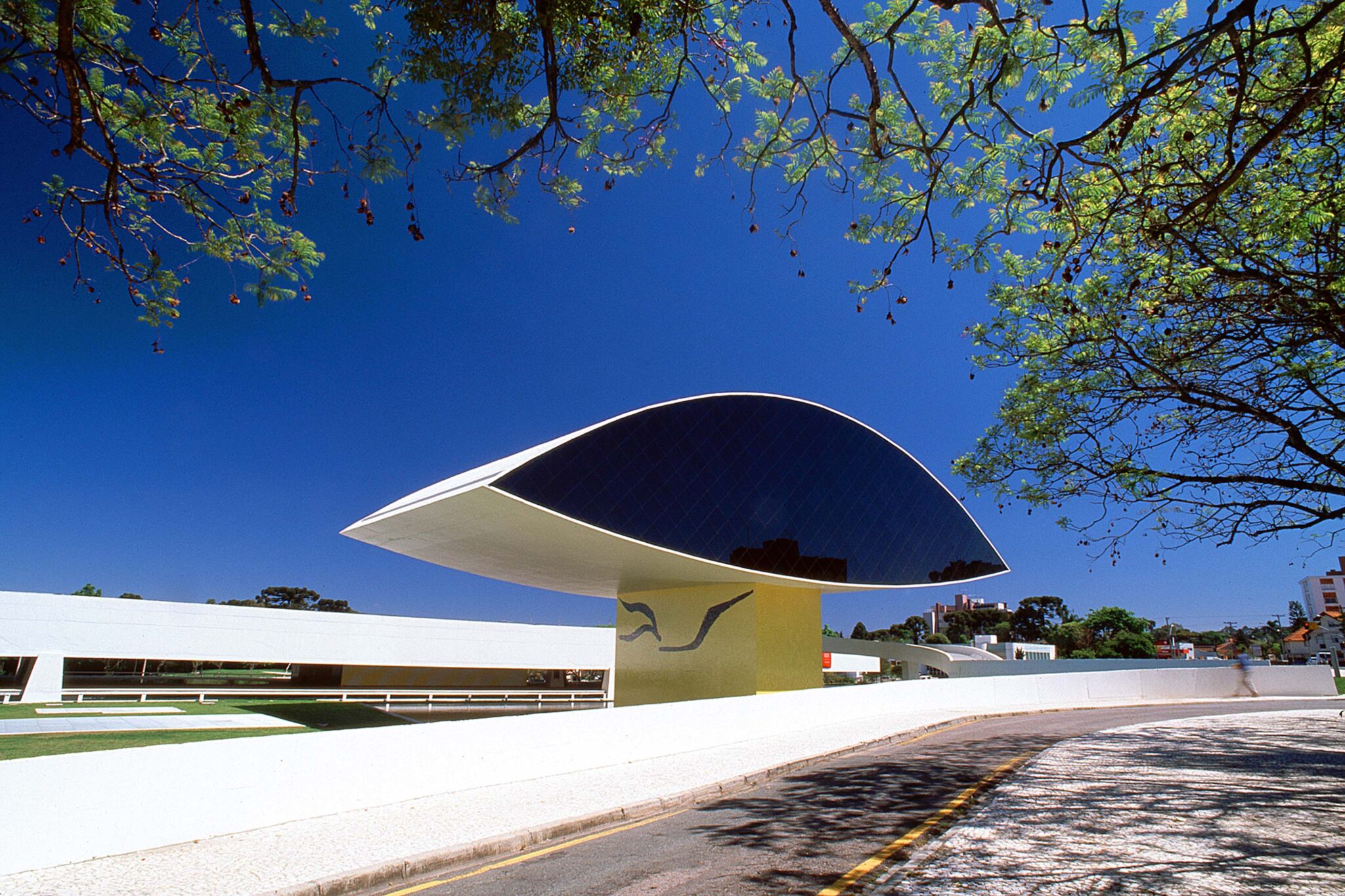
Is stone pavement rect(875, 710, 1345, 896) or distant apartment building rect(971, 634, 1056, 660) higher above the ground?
stone pavement rect(875, 710, 1345, 896)

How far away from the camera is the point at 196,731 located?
649 inches

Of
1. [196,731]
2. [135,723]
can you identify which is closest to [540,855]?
[196,731]

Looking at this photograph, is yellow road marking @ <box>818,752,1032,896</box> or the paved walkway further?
the paved walkway

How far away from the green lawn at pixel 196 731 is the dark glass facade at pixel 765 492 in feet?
26.6

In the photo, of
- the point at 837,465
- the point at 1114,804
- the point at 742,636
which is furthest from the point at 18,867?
the point at 837,465

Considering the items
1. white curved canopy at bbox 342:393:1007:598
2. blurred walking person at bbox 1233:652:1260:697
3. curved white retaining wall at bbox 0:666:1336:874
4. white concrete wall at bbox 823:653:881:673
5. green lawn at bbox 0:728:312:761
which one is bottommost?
white concrete wall at bbox 823:653:881:673

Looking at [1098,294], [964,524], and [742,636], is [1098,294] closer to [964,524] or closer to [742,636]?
[742,636]

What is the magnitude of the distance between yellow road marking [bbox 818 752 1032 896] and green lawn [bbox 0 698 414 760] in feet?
25.1

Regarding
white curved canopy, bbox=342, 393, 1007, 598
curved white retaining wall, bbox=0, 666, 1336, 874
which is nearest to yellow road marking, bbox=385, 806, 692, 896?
curved white retaining wall, bbox=0, 666, 1336, 874

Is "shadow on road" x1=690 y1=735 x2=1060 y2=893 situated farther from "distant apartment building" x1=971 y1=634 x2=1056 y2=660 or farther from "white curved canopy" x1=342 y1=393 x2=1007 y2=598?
"distant apartment building" x1=971 y1=634 x2=1056 y2=660

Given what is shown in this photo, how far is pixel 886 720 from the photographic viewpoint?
19.5 meters

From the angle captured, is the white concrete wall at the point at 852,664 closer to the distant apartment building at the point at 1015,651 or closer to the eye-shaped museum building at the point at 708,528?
the distant apartment building at the point at 1015,651

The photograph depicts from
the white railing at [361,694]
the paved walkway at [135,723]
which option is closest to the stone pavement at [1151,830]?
the paved walkway at [135,723]

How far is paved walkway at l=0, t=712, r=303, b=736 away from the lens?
16391mm
